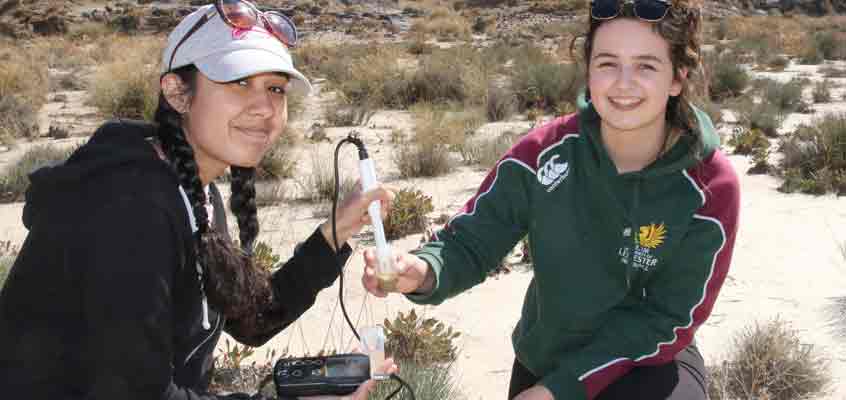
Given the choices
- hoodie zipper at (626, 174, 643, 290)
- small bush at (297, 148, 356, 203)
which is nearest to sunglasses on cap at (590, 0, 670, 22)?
hoodie zipper at (626, 174, 643, 290)

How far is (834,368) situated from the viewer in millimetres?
3693

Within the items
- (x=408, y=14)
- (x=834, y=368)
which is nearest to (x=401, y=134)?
(x=834, y=368)

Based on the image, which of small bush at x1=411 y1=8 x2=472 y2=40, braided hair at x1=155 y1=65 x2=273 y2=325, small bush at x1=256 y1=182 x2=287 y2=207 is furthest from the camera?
small bush at x1=411 y1=8 x2=472 y2=40

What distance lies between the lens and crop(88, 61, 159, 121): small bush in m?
11.3

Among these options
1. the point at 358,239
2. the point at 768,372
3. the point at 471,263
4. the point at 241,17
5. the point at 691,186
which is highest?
the point at 241,17

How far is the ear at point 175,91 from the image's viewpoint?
2.14 m

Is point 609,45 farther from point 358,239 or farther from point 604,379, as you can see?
point 358,239

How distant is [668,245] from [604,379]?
43 cm

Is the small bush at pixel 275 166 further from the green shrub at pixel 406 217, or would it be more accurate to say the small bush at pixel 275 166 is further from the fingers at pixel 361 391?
the fingers at pixel 361 391

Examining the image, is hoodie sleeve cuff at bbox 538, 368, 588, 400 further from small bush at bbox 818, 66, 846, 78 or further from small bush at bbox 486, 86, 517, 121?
small bush at bbox 818, 66, 846, 78

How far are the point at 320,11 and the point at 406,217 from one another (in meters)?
31.6

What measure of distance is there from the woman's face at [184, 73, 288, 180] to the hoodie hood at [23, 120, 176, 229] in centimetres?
24

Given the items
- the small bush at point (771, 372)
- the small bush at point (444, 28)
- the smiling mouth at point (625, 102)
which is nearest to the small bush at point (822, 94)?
the small bush at point (771, 372)

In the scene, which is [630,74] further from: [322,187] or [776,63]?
[776,63]
